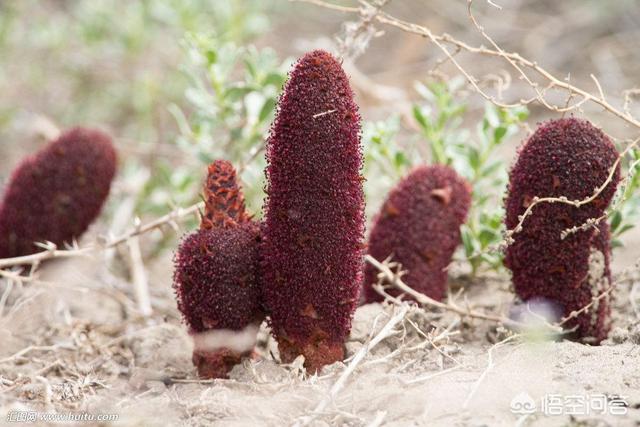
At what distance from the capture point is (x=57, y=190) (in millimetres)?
2930

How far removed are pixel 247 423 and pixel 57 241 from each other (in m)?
1.39

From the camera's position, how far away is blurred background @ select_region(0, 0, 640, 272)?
3178 mm

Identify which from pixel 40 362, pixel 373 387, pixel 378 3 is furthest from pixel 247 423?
pixel 378 3

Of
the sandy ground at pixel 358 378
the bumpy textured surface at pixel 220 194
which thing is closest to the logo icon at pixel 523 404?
the sandy ground at pixel 358 378

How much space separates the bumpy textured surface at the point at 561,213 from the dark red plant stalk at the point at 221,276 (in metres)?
0.71

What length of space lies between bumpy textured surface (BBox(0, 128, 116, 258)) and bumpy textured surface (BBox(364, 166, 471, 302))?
99cm

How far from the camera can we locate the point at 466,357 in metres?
2.26

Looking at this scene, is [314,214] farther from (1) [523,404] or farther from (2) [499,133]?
(2) [499,133]

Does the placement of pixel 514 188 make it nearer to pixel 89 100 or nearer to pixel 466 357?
pixel 466 357

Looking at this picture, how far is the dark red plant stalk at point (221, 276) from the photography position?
2186 mm

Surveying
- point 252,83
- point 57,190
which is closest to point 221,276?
point 57,190

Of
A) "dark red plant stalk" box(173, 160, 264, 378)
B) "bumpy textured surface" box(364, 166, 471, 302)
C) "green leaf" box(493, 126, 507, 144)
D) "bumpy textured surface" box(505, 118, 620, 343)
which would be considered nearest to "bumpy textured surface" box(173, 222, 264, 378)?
"dark red plant stalk" box(173, 160, 264, 378)

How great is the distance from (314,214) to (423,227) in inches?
24.6

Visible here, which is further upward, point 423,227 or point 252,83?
point 252,83
